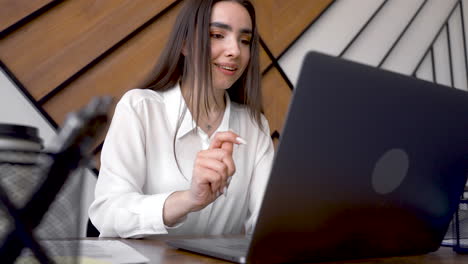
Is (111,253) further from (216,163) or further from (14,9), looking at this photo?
(14,9)

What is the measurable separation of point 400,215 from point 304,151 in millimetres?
188

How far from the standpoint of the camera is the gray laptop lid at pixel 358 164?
0.44m

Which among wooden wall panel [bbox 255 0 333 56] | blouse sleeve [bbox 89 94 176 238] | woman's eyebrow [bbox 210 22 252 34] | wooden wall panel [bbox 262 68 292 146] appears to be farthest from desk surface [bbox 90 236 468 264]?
wooden wall panel [bbox 255 0 333 56]

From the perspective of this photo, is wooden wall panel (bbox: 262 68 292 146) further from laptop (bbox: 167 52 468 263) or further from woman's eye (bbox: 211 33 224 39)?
laptop (bbox: 167 52 468 263)

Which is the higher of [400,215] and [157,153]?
[157,153]

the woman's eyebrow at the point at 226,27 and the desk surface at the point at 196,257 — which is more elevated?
the woman's eyebrow at the point at 226,27

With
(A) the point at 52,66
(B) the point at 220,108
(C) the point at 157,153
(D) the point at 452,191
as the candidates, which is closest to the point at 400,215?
(D) the point at 452,191

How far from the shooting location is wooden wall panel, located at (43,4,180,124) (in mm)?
1462

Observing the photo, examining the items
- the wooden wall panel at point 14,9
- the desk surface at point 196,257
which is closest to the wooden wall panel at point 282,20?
the wooden wall panel at point 14,9

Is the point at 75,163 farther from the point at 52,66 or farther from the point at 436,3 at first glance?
the point at 436,3

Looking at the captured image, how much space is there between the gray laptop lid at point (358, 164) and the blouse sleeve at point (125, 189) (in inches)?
15.4

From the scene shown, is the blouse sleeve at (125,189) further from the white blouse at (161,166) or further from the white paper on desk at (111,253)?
the white paper on desk at (111,253)

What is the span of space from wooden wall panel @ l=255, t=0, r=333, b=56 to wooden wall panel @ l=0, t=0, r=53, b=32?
0.86m

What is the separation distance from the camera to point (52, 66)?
4.73 ft
